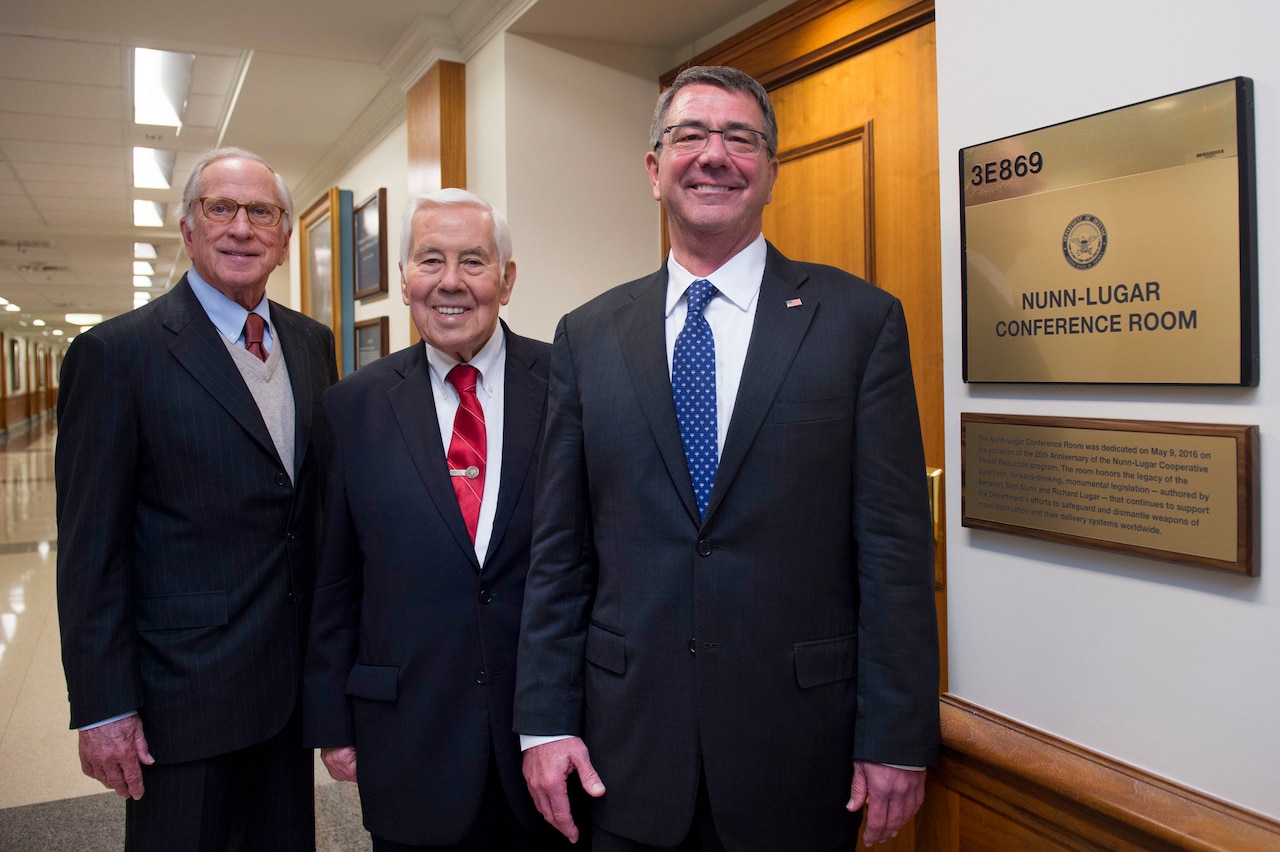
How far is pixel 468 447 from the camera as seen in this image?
1.75 metres

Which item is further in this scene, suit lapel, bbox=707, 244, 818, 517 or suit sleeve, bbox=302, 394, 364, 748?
suit sleeve, bbox=302, 394, 364, 748

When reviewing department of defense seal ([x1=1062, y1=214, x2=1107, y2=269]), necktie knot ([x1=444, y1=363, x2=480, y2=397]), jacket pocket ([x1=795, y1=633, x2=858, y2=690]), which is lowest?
jacket pocket ([x1=795, y1=633, x2=858, y2=690])

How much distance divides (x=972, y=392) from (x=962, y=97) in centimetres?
51

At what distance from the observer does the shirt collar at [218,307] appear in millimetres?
1842

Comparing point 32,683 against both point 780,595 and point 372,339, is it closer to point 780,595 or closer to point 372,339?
point 372,339

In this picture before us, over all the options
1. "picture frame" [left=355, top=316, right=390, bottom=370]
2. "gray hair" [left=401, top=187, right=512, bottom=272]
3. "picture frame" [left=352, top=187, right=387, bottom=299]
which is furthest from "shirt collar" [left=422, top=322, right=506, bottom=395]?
"picture frame" [left=352, top=187, right=387, bottom=299]

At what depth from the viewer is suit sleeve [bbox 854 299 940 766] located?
4.32ft

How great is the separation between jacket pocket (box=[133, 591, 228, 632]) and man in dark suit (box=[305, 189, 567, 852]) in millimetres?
188

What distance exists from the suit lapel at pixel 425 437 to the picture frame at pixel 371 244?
367 centimetres

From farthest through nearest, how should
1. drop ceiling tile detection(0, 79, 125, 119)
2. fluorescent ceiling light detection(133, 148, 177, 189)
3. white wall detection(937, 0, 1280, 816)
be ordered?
fluorescent ceiling light detection(133, 148, 177, 189)
drop ceiling tile detection(0, 79, 125, 119)
white wall detection(937, 0, 1280, 816)

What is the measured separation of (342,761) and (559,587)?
2.11 feet

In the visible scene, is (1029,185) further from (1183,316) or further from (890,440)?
(890,440)

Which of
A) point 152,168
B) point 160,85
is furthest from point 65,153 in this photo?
point 160,85

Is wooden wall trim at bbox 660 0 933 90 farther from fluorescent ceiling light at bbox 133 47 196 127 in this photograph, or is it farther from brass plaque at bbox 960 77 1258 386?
fluorescent ceiling light at bbox 133 47 196 127
